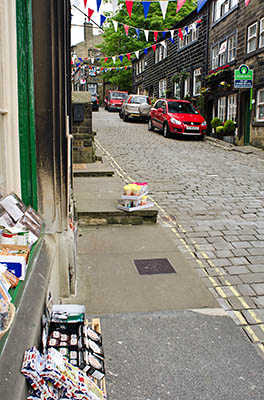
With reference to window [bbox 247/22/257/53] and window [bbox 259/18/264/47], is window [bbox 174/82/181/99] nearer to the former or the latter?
window [bbox 247/22/257/53]

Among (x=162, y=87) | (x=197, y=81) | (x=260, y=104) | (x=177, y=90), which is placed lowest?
(x=260, y=104)

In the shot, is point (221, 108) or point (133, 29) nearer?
point (221, 108)

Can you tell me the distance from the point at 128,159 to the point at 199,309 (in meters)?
9.79

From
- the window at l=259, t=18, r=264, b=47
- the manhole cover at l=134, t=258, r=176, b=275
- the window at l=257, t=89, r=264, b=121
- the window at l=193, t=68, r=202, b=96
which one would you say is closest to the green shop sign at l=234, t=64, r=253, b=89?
the window at l=257, t=89, r=264, b=121

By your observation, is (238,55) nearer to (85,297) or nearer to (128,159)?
(128,159)

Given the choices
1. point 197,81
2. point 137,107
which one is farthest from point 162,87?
point 197,81

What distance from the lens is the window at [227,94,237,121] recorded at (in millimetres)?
18586

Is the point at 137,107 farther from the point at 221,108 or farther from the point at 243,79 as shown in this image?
the point at 243,79

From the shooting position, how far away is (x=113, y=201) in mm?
6312

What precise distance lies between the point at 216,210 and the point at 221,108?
48.5 feet

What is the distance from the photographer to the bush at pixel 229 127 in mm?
17703

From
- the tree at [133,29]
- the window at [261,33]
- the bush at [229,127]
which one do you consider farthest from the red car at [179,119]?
the tree at [133,29]

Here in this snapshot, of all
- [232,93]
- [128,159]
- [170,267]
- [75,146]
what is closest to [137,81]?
[232,93]

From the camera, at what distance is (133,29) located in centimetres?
3625
